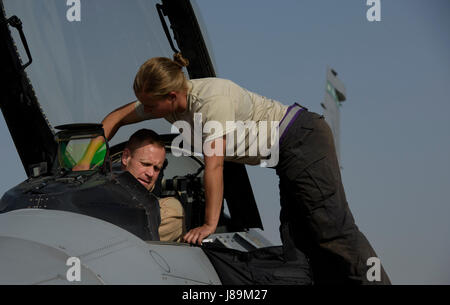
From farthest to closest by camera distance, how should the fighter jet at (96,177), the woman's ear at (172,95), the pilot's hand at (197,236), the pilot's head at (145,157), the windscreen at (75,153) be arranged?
the pilot's head at (145,157) < the woman's ear at (172,95) < the windscreen at (75,153) < the pilot's hand at (197,236) < the fighter jet at (96,177)

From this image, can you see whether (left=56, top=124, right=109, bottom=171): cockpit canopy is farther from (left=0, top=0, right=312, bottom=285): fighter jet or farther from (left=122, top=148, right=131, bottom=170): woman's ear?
(left=122, top=148, right=131, bottom=170): woman's ear

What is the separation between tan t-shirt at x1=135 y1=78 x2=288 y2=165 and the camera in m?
2.62

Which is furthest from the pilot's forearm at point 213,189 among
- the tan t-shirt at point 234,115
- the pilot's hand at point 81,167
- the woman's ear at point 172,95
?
the pilot's hand at point 81,167

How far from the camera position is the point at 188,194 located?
3189 millimetres

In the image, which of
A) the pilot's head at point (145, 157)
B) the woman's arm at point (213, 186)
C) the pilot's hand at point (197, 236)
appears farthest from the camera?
the pilot's head at point (145, 157)

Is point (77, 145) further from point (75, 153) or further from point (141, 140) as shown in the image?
point (141, 140)

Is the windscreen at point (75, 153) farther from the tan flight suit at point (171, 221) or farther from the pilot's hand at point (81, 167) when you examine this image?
the tan flight suit at point (171, 221)

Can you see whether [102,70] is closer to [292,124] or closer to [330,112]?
[292,124]

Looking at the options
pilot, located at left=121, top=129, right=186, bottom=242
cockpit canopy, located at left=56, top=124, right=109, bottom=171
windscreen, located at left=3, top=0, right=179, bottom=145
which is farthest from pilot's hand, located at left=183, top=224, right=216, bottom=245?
windscreen, located at left=3, top=0, right=179, bottom=145

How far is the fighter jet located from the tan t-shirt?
17.1 inches

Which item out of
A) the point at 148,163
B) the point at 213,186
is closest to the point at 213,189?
the point at 213,186

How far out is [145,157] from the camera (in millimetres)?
2893

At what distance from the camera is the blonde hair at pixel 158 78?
2594mm
